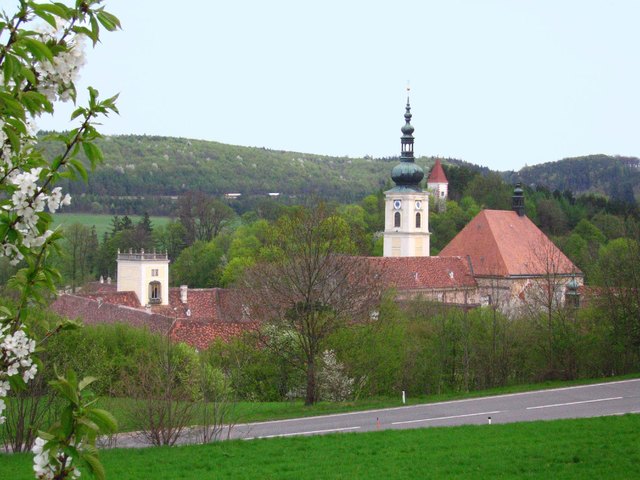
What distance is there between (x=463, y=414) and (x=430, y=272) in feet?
118

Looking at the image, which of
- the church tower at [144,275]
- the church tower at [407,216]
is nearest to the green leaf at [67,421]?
the church tower at [144,275]

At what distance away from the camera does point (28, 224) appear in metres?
3.55

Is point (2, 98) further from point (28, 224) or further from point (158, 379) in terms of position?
point (158, 379)

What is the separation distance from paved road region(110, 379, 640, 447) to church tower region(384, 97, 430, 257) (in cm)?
4193

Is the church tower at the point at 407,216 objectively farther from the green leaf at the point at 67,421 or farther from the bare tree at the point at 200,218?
the green leaf at the point at 67,421

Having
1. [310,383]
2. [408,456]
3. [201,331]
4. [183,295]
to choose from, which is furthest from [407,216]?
[408,456]

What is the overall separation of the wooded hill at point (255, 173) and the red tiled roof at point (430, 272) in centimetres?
8459

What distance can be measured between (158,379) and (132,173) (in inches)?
5512

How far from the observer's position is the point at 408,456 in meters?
15.2

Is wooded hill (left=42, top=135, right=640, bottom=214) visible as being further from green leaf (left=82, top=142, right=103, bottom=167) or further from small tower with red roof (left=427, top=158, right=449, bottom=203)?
green leaf (left=82, top=142, right=103, bottom=167)

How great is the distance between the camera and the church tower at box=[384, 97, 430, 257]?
66.9 metres

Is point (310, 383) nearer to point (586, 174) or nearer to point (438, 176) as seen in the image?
point (438, 176)

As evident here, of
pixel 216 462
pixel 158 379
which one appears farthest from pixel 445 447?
pixel 158 379

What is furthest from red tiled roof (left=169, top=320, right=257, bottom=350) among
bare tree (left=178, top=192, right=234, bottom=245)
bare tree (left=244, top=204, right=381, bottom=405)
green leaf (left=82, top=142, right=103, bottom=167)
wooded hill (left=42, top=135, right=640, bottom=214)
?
wooded hill (left=42, top=135, right=640, bottom=214)
